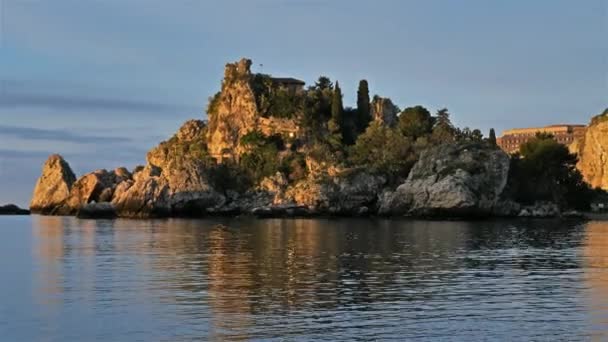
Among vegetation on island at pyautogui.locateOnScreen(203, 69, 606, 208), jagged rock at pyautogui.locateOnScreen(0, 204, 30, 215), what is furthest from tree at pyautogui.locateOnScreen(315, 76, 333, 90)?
jagged rock at pyautogui.locateOnScreen(0, 204, 30, 215)

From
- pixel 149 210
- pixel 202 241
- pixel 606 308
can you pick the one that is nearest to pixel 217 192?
pixel 149 210

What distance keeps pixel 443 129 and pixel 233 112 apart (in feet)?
138

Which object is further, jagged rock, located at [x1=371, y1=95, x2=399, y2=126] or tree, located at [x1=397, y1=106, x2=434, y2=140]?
jagged rock, located at [x1=371, y1=95, x2=399, y2=126]

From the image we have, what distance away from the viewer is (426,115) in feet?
447

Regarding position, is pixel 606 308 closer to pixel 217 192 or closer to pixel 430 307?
pixel 430 307

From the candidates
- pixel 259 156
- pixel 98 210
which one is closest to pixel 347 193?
pixel 259 156

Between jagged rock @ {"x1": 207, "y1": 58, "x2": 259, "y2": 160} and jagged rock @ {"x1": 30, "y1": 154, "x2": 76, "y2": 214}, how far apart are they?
28938 millimetres

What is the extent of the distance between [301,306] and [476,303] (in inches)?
229

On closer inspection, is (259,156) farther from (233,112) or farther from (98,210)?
(98,210)

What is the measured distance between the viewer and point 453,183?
346 ft

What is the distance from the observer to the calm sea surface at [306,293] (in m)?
22.7

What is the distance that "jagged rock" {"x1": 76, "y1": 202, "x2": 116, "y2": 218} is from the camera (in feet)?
422

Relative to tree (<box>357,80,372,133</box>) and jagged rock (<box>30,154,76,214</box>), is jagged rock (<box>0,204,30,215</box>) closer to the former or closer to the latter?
jagged rock (<box>30,154,76,214</box>)

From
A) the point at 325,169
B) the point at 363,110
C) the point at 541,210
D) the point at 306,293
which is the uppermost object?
the point at 363,110
